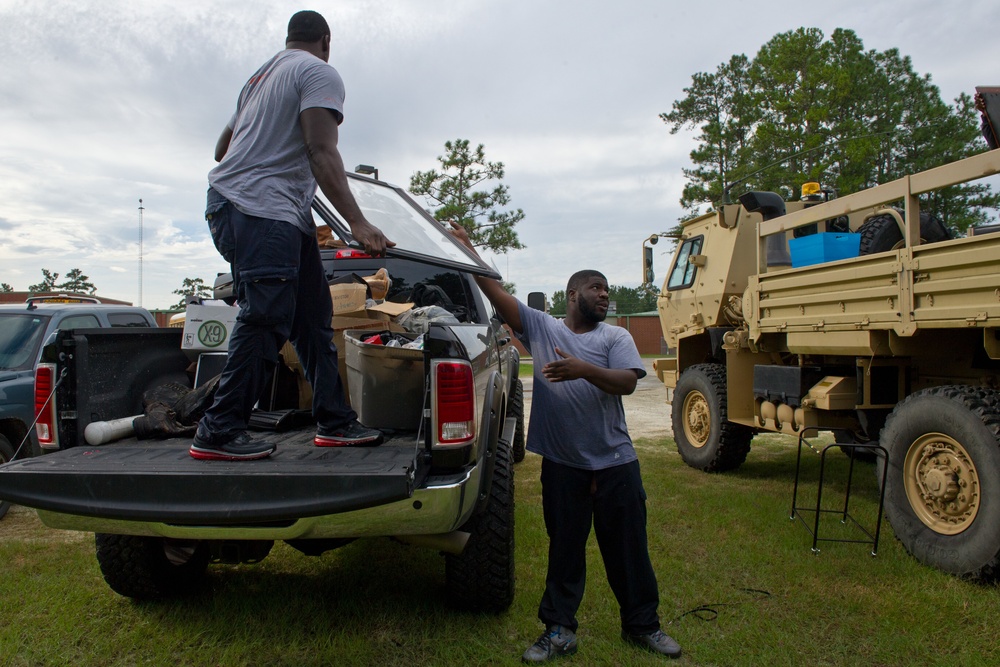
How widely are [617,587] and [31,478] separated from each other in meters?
2.36

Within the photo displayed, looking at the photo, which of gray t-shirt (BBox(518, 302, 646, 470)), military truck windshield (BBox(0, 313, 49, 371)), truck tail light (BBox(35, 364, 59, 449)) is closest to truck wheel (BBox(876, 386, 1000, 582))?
gray t-shirt (BBox(518, 302, 646, 470))

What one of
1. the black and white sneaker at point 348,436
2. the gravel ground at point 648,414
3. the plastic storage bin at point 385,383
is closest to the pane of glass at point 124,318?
the gravel ground at point 648,414

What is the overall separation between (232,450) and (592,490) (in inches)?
59.6

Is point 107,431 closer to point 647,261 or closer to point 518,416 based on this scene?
point 518,416

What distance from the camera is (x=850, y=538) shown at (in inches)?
183

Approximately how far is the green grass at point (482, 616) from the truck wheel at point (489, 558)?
152 millimetres

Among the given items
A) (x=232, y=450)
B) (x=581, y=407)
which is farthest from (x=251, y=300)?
(x=581, y=407)

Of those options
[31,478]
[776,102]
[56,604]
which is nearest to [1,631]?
[56,604]

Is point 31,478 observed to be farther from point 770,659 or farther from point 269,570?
point 770,659

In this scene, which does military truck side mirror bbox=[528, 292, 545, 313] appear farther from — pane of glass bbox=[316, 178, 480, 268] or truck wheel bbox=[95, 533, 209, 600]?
truck wheel bbox=[95, 533, 209, 600]

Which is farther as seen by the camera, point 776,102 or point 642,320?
point 642,320

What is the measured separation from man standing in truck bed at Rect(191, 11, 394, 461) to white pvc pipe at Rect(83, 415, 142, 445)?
0.64 meters

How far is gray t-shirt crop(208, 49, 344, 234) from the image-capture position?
2912 millimetres

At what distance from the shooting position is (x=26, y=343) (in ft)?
19.1
